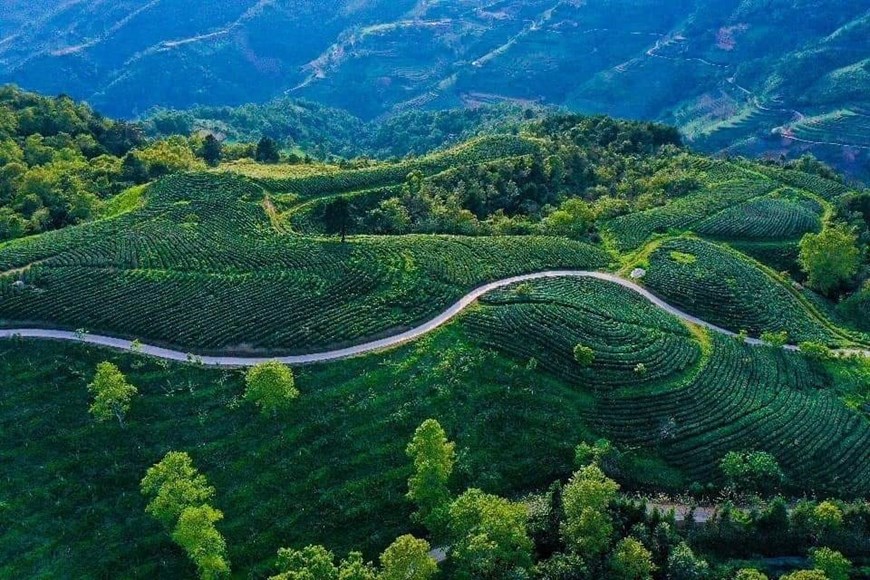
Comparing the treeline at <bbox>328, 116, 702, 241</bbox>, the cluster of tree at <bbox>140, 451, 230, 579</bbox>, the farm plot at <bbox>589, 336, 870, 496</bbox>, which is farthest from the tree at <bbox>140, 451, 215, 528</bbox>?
the treeline at <bbox>328, 116, 702, 241</bbox>

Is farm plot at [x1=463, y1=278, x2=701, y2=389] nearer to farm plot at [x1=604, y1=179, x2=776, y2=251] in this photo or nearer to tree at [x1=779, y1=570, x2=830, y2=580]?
farm plot at [x1=604, y1=179, x2=776, y2=251]

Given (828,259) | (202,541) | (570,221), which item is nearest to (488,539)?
(202,541)

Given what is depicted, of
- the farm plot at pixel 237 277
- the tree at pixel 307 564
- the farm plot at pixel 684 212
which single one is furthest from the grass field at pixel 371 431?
the farm plot at pixel 684 212

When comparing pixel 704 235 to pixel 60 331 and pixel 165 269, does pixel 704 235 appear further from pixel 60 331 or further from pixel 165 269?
pixel 60 331

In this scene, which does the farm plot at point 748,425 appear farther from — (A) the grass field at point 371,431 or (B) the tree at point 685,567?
(B) the tree at point 685,567

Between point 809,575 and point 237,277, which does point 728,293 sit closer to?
point 809,575

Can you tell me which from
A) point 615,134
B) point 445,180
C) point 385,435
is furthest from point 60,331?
point 615,134
